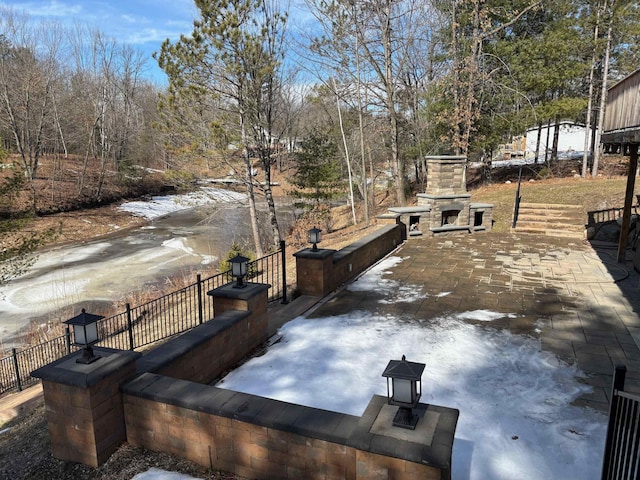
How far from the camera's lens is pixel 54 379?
3297 mm

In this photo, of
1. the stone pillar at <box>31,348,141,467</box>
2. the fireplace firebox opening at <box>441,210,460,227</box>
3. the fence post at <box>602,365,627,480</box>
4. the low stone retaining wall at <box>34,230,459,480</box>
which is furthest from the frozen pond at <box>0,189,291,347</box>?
the fence post at <box>602,365,627,480</box>

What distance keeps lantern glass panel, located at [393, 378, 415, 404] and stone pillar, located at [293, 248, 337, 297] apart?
4.38 meters

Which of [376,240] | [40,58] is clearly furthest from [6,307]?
→ [40,58]

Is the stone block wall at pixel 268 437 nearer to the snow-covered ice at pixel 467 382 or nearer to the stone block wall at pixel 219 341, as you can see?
the stone block wall at pixel 219 341

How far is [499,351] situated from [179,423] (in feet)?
11.8

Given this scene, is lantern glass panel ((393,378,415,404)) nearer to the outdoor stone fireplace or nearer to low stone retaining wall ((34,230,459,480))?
low stone retaining wall ((34,230,459,480))

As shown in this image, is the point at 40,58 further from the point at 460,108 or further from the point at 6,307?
the point at 460,108

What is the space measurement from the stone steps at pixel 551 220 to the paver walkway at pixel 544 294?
3.49ft

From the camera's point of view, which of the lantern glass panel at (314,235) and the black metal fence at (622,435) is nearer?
the black metal fence at (622,435)

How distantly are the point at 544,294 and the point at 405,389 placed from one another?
5341 mm

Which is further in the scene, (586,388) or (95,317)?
(586,388)

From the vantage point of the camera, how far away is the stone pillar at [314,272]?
7.11m

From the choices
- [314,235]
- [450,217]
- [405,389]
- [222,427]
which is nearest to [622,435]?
[405,389]

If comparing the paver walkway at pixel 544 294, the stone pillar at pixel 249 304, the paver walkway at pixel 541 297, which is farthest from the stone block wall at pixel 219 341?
the paver walkway at pixel 544 294
